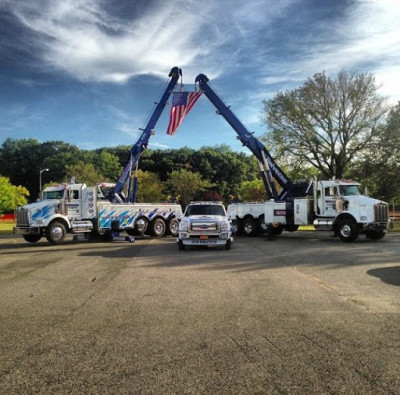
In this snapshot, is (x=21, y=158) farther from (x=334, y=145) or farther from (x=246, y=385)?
(x=246, y=385)

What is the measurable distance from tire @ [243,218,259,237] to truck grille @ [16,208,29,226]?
12.6 meters

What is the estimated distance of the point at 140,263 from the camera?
12.8m

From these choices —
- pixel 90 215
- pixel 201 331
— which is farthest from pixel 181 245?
pixel 201 331

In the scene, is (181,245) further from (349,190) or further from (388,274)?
(349,190)

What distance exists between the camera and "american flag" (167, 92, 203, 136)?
28312 millimetres

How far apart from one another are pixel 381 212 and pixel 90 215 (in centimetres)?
1433

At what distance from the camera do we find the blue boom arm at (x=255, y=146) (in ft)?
91.8

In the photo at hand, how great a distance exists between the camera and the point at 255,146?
28312 millimetres

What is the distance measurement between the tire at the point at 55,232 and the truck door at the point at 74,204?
0.99 meters

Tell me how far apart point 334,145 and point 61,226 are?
22.9 meters

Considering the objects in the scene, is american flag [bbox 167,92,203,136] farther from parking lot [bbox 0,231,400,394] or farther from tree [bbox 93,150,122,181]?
tree [bbox 93,150,122,181]

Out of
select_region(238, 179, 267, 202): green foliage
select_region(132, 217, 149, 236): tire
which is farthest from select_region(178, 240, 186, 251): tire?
select_region(238, 179, 267, 202): green foliage

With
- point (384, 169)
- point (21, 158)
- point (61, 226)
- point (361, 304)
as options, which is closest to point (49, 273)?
point (361, 304)

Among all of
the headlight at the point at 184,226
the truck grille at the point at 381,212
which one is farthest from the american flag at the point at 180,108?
the truck grille at the point at 381,212
